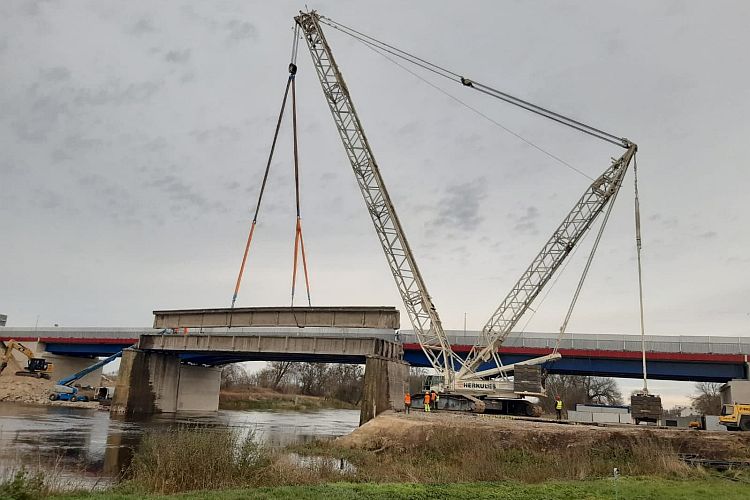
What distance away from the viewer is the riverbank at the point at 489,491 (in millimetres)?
13047

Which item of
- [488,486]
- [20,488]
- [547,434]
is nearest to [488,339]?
[547,434]

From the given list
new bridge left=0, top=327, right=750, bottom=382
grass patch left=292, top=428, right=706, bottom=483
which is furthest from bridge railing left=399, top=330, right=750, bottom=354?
grass patch left=292, top=428, right=706, bottom=483

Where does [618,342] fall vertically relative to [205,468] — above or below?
above

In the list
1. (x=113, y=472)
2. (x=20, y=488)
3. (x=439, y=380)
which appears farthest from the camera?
(x=439, y=380)

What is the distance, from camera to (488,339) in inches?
1909

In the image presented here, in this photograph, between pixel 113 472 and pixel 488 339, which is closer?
pixel 113 472

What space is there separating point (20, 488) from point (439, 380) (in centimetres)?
3673

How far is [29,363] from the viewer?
73688 millimetres

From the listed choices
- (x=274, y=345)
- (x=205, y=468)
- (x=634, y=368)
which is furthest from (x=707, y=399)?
(x=205, y=468)

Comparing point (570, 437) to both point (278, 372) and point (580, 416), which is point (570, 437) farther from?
point (278, 372)

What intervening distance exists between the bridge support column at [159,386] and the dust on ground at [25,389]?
351 inches

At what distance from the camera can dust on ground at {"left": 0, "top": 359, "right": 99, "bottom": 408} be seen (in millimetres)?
64131

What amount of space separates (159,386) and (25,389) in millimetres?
22991

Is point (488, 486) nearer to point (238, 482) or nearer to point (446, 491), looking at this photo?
point (446, 491)
